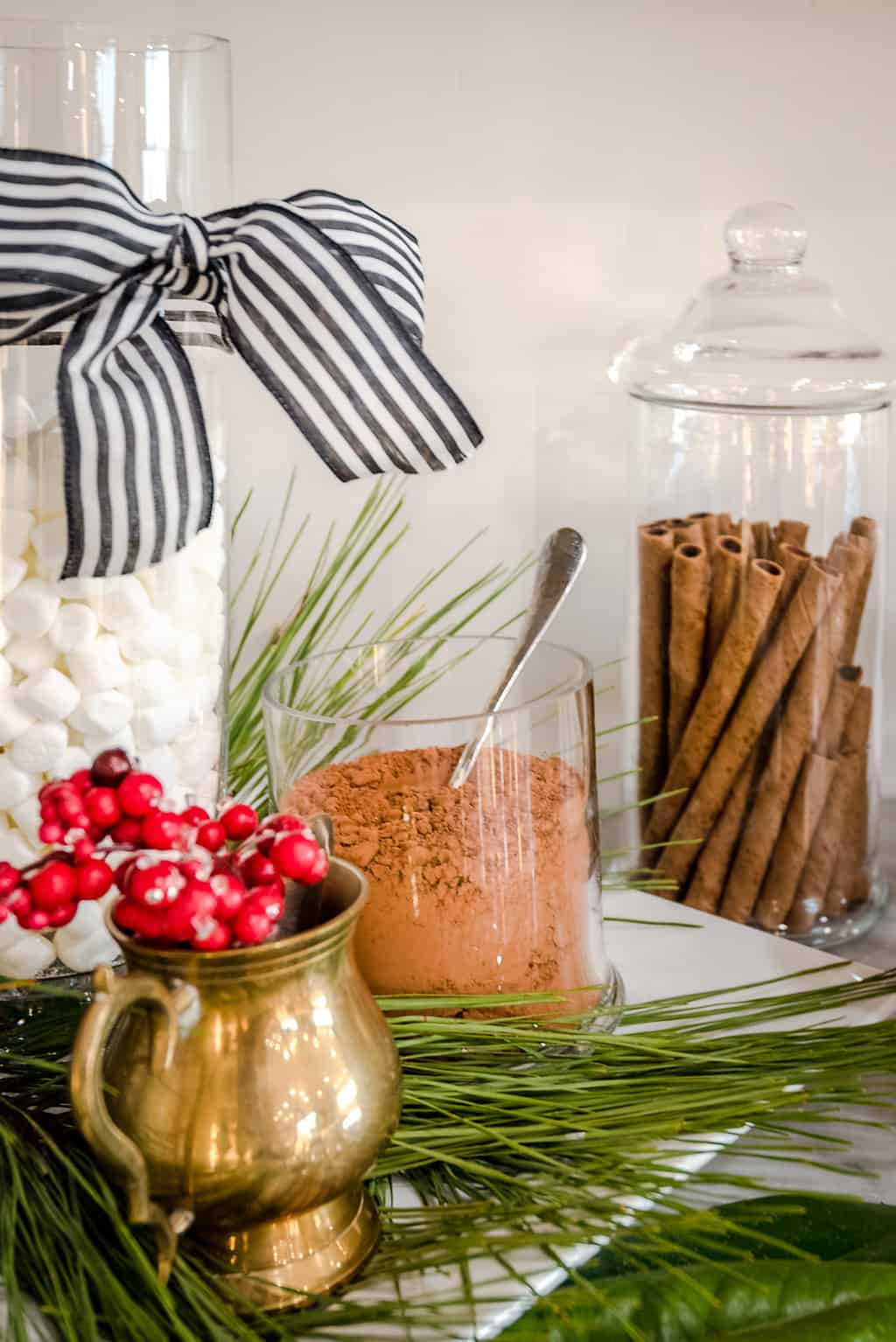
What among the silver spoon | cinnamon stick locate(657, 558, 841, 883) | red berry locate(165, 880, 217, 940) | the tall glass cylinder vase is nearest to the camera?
red berry locate(165, 880, 217, 940)

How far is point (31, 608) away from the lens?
18.7 inches

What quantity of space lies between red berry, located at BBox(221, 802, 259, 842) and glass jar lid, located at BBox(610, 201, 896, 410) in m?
0.40

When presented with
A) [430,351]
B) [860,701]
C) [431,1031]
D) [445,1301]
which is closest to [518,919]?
[431,1031]

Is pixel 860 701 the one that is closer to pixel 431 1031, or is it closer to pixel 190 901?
pixel 431 1031

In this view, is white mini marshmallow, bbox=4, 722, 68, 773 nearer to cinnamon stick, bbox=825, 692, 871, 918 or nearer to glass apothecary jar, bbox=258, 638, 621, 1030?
glass apothecary jar, bbox=258, 638, 621, 1030

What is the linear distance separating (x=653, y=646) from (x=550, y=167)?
0.90ft

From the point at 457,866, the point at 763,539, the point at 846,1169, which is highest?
the point at 763,539

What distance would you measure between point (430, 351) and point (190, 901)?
52cm

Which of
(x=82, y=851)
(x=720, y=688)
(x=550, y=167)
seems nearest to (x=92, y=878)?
(x=82, y=851)

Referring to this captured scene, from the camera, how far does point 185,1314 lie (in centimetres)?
37

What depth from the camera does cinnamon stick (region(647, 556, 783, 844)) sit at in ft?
2.26

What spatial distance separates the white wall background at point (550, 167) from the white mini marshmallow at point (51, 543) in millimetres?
332

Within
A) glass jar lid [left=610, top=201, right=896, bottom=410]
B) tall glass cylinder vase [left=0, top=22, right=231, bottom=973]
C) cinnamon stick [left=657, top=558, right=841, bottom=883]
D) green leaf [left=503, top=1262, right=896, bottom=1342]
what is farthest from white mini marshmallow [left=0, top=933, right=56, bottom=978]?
glass jar lid [left=610, top=201, right=896, bottom=410]

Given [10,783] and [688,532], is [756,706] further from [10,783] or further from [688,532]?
[10,783]
